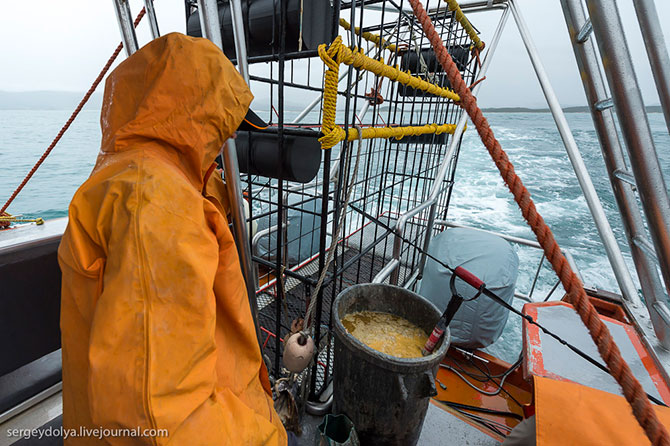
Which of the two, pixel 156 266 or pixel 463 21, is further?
pixel 463 21

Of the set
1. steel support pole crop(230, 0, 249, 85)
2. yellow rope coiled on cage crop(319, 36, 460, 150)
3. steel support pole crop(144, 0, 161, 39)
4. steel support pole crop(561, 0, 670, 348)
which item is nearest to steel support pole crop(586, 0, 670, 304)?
steel support pole crop(561, 0, 670, 348)

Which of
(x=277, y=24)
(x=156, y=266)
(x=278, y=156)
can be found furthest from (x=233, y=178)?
(x=277, y=24)

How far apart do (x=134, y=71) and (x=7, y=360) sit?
1.49 meters

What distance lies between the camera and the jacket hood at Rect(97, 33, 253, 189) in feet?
2.49

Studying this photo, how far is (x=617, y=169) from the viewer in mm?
1686

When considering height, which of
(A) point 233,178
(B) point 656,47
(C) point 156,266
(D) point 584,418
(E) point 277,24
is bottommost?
(D) point 584,418

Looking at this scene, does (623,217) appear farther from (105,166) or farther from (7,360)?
(7,360)

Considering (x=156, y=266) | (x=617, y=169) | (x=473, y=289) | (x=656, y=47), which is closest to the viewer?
(x=156, y=266)

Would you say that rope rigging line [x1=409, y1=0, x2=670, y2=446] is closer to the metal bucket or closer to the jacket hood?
the metal bucket

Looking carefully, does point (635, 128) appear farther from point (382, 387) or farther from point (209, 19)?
point (209, 19)

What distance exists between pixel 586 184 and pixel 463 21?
1.69 meters

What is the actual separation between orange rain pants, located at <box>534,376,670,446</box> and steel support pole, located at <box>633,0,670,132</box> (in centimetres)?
106

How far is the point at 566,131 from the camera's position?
2.09 metres

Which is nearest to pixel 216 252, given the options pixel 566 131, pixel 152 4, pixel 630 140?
pixel 152 4
